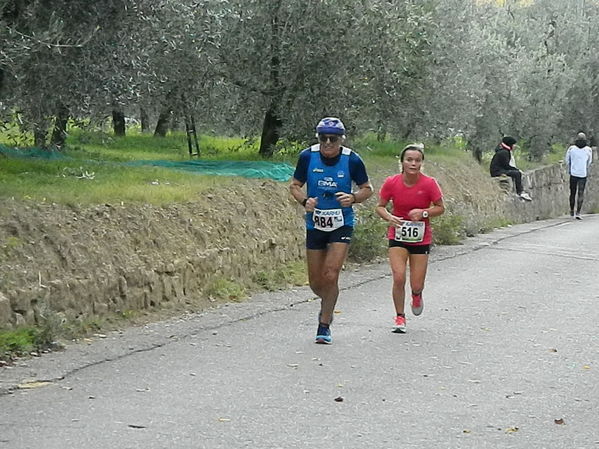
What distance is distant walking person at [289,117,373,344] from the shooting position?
10.4 metres

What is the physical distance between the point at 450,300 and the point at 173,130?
18.2 metres

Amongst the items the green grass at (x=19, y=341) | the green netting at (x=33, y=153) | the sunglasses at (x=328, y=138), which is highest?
the sunglasses at (x=328, y=138)

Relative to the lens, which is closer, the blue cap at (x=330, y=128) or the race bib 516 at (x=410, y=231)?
the blue cap at (x=330, y=128)

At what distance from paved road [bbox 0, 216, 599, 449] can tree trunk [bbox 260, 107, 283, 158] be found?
7.13m

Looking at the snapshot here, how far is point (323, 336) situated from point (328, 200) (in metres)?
1.22

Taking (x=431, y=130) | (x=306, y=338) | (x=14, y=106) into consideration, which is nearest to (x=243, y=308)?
(x=306, y=338)

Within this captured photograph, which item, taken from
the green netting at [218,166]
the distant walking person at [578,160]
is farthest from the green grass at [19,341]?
the distant walking person at [578,160]

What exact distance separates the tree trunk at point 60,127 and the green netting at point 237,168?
4.13ft

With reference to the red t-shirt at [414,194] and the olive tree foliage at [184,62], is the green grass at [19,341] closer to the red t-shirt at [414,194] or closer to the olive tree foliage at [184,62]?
the red t-shirt at [414,194]

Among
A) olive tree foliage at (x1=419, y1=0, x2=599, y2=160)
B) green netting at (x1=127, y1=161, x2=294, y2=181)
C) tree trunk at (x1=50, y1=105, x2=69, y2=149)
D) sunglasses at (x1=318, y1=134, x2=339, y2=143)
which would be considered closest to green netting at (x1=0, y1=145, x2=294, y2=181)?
green netting at (x1=127, y1=161, x2=294, y2=181)

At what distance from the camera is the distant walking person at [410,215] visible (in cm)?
1137

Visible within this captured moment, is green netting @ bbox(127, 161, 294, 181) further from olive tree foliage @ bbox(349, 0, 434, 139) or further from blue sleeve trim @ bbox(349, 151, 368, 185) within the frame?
blue sleeve trim @ bbox(349, 151, 368, 185)

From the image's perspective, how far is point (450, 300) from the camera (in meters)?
13.6

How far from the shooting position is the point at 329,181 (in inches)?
409
